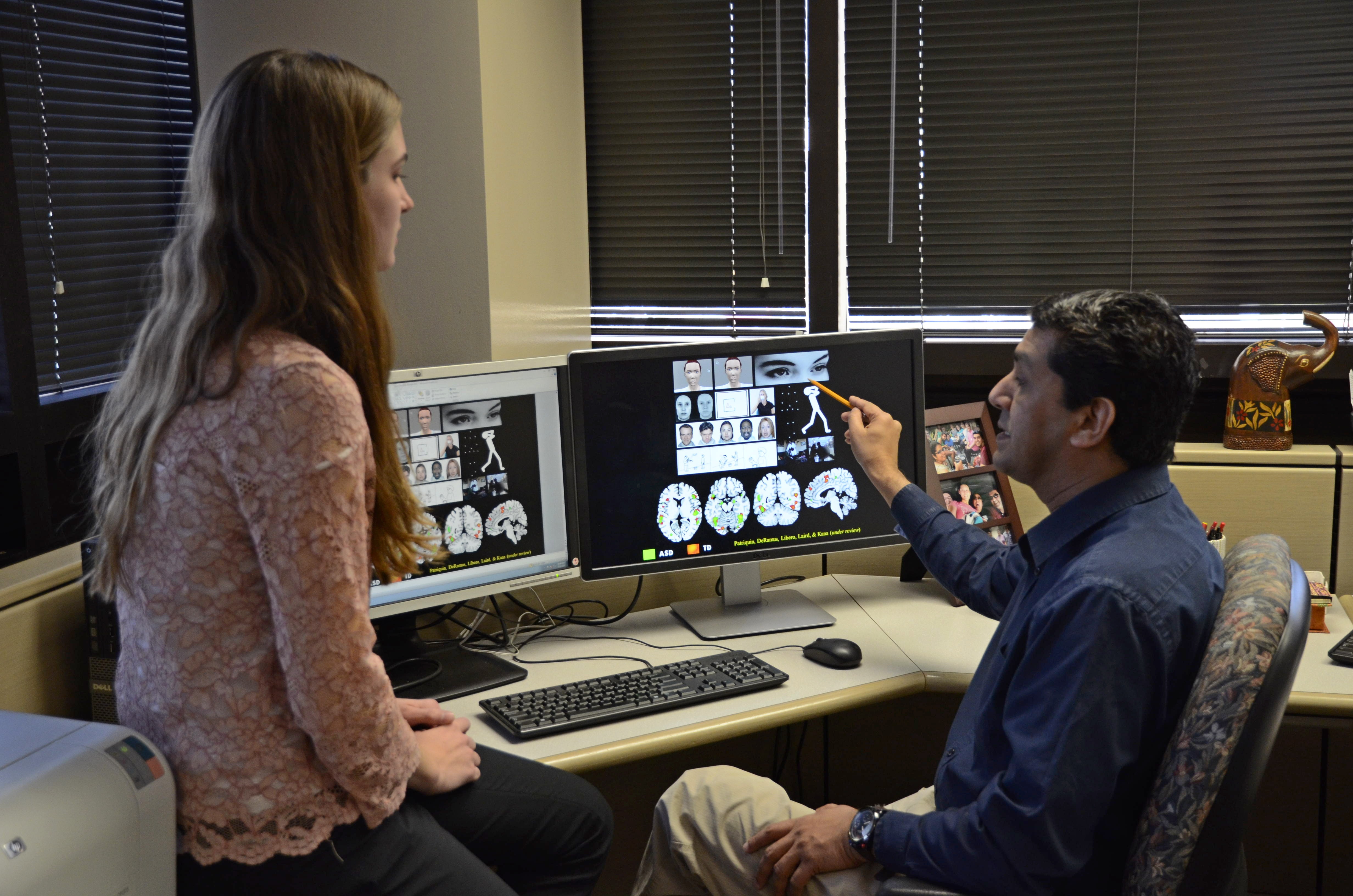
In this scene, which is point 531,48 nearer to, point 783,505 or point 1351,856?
point 783,505

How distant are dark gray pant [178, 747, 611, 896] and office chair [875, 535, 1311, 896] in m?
0.68

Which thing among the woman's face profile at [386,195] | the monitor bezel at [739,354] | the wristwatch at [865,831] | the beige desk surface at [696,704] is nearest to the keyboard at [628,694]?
the beige desk surface at [696,704]

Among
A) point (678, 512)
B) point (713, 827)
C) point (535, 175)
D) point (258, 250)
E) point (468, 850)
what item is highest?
point (535, 175)

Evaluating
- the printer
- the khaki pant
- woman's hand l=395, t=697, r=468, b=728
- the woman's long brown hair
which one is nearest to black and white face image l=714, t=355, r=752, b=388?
the khaki pant

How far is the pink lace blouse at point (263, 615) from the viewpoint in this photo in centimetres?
104

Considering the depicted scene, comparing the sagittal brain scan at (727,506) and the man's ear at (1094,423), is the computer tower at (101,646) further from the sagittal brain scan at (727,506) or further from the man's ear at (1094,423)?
the man's ear at (1094,423)

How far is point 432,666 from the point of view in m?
1.84

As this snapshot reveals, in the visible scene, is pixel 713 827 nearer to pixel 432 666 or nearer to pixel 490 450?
pixel 432 666

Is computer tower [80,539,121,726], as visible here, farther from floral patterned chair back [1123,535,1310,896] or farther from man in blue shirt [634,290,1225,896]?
floral patterned chair back [1123,535,1310,896]

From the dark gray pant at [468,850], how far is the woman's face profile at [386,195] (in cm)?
62

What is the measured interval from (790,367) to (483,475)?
58 cm

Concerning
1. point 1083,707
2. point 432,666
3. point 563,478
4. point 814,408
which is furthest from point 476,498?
point 1083,707

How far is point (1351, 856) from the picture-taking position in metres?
2.27

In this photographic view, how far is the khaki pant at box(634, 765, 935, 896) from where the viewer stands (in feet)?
5.08
